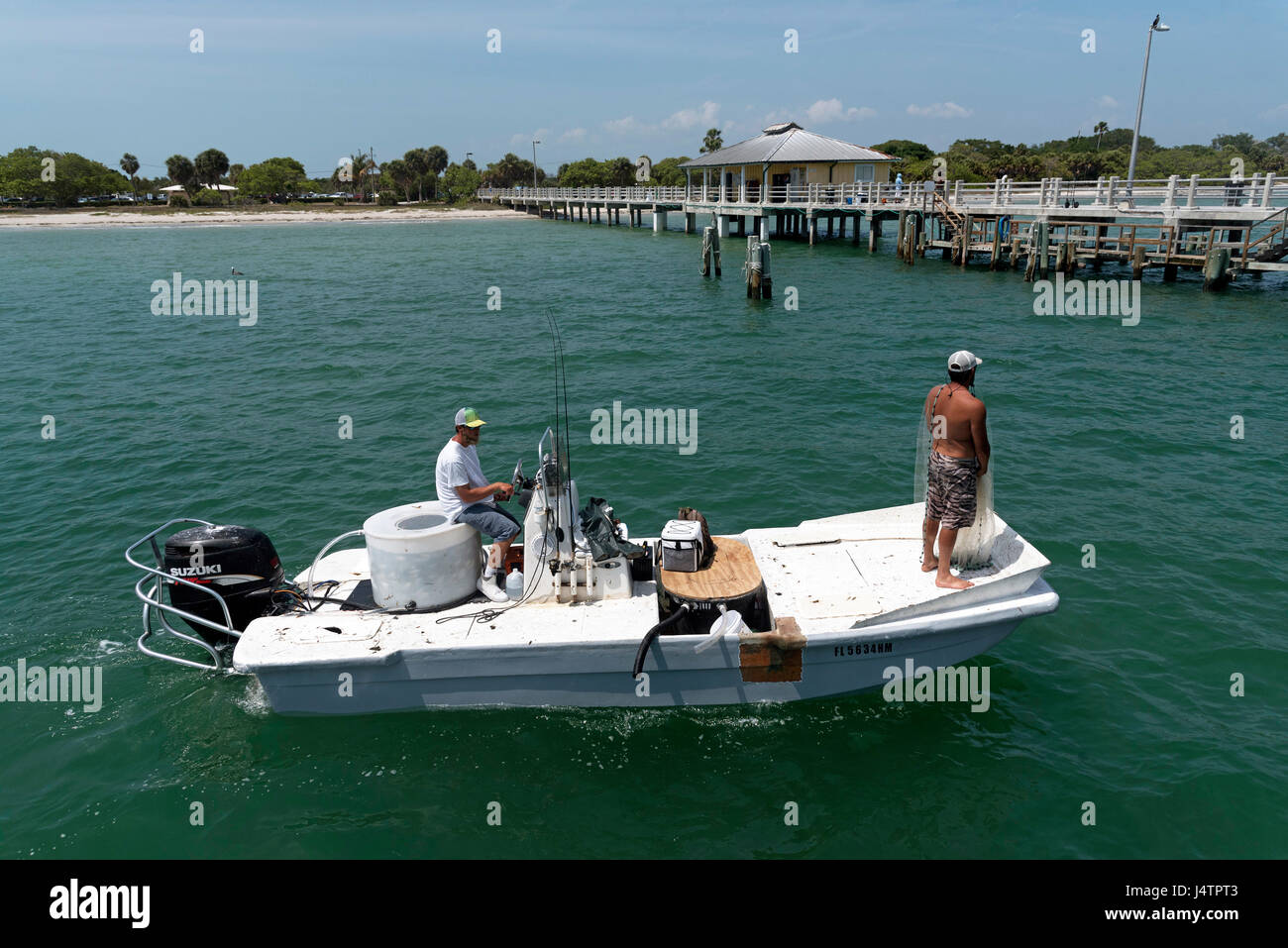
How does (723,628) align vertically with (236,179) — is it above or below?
below

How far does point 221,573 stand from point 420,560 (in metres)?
1.82

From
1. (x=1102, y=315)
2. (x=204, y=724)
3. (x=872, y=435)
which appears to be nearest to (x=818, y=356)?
(x=872, y=435)

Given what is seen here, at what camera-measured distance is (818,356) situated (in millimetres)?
22328

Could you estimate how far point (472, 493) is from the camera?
24.1 ft

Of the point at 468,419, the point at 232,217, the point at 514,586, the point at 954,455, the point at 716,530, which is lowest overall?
the point at 716,530

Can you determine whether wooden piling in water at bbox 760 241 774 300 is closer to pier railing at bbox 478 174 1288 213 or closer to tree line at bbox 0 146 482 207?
pier railing at bbox 478 174 1288 213

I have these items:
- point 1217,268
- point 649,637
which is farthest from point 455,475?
point 1217,268

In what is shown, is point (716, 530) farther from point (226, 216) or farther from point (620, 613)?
point (226, 216)

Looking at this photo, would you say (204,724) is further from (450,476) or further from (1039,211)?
(1039,211)

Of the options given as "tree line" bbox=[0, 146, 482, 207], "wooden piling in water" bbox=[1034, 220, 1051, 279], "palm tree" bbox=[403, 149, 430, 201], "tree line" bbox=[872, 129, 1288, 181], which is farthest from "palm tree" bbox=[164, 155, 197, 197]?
"wooden piling in water" bbox=[1034, 220, 1051, 279]

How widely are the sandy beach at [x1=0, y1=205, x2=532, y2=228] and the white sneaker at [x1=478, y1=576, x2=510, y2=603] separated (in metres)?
98.2

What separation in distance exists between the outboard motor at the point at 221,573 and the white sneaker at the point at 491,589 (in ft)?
6.15

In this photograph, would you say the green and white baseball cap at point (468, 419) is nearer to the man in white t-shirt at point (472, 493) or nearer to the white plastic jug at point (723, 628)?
the man in white t-shirt at point (472, 493)
